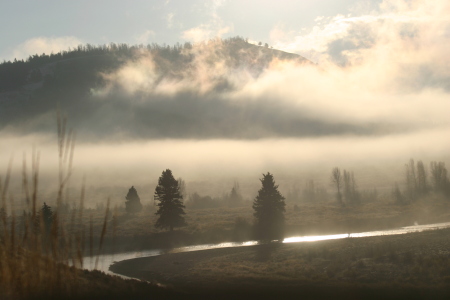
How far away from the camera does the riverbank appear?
66.4 ft

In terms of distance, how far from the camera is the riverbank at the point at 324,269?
20.2 m

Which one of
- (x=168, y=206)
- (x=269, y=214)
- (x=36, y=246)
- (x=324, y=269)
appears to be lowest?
(x=324, y=269)

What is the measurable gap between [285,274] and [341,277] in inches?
147

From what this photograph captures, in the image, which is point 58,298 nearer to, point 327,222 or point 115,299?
point 115,299

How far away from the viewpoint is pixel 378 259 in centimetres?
2822

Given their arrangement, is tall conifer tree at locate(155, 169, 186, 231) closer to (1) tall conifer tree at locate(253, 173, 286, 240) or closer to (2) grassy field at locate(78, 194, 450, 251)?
(2) grassy field at locate(78, 194, 450, 251)

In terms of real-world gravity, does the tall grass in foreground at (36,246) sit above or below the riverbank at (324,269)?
above

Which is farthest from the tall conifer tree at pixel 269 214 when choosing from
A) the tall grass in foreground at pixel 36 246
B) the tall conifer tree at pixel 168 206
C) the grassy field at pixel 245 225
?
the tall grass in foreground at pixel 36 246

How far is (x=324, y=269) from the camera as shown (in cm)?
2728

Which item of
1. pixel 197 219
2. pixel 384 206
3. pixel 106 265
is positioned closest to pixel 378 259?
pixel 106 265

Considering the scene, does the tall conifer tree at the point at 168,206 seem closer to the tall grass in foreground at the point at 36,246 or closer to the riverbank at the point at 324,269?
the riverbank at the point at 324,269

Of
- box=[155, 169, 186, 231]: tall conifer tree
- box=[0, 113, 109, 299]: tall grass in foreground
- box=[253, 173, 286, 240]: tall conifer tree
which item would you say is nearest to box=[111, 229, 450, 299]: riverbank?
box=[0, 113, 109, 299]: tall grass in foreground

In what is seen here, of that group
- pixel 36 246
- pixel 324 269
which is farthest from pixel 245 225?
pixel 36 246

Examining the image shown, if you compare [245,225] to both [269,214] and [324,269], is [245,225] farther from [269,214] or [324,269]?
[324,269]
